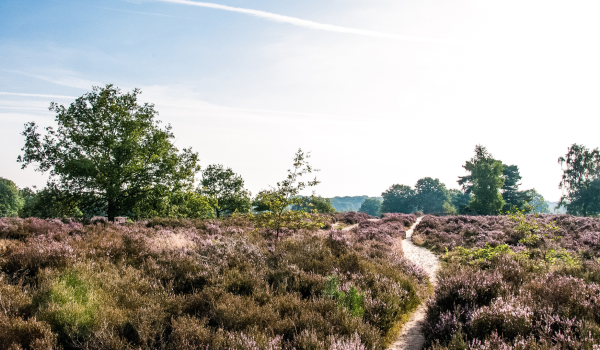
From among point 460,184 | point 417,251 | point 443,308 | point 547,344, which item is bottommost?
point 417,251

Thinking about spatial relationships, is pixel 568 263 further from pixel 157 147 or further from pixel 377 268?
pixel 157 147

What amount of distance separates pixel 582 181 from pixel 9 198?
115127 mm

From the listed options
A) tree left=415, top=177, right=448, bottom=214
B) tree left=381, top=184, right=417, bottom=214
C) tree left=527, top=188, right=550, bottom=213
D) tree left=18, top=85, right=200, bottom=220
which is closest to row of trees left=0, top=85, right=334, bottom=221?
tree left=18, top=85, right=200, bottom=220

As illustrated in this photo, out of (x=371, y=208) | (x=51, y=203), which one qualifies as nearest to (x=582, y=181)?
(x=51, y=203)

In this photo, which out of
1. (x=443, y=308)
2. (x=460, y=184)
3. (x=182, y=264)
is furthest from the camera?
(x=460, y=184)

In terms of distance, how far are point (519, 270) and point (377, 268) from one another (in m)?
3.13

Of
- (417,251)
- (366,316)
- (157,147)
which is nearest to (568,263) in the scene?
(366,316)

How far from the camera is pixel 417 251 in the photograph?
48.5 ft

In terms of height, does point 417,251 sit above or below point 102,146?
below

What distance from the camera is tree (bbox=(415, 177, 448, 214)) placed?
103 metres

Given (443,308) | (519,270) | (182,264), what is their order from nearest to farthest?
(443,308), (519,270), (182,264)

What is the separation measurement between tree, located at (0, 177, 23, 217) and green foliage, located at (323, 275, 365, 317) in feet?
250

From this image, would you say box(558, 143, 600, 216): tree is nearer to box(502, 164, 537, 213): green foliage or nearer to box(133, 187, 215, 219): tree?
box(502, 164, 537, 213): green foliage

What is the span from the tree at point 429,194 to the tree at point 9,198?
11518 cm
